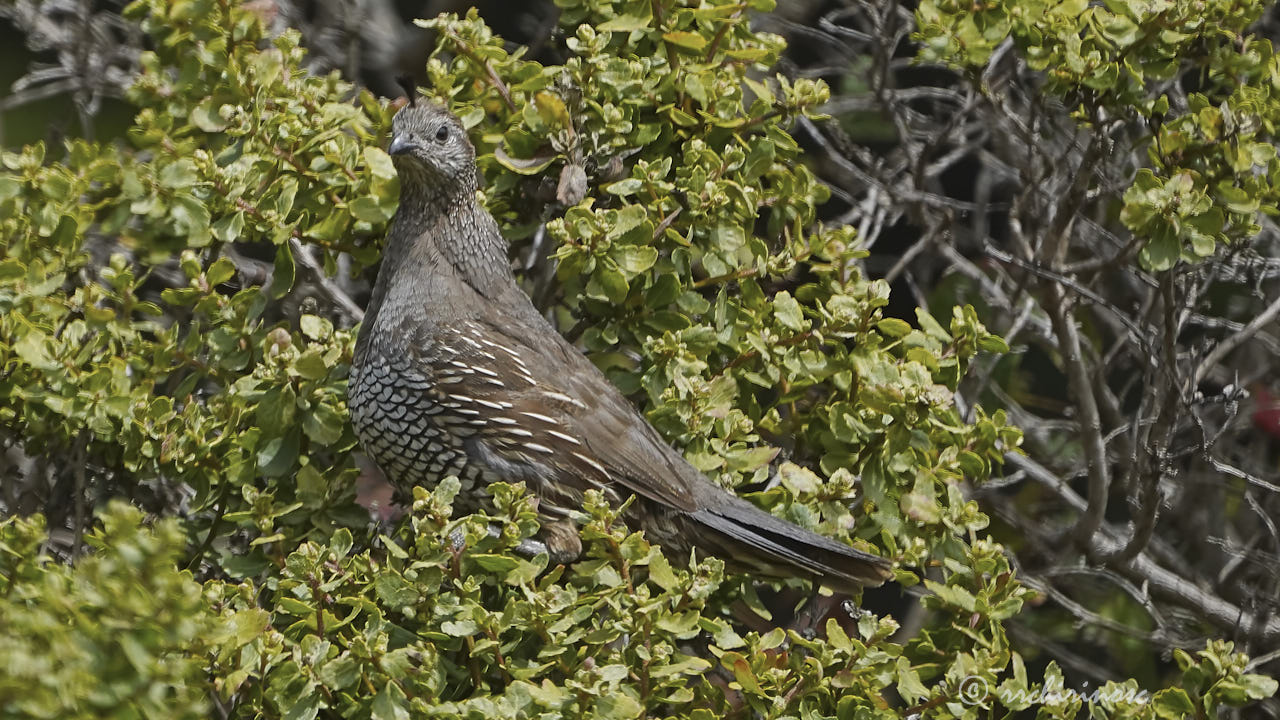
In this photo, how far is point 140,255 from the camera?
3.45 meters

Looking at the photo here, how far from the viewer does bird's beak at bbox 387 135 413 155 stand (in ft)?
10.2

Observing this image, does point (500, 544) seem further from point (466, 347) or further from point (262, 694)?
point (466, 347)

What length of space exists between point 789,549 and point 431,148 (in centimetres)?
120

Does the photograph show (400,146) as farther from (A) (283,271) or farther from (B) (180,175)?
(B) (180,175)

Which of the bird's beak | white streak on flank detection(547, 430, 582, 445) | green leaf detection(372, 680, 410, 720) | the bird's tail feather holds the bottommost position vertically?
green leaf detection(372, 680, 410, 720)

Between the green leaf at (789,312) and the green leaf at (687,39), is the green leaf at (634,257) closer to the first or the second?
the green leaf at (789,312)

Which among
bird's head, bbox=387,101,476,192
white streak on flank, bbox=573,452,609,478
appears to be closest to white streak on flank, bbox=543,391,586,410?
white streak on flank, bbox=573,452,609,478

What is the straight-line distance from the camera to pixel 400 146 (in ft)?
10.2

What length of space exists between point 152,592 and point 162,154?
5.49 ft

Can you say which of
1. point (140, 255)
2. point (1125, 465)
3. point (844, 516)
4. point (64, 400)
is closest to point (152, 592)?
point (64, 400)

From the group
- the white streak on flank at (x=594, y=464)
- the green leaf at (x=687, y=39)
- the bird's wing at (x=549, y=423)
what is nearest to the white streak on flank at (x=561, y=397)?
the bird's wing at (x=549, y=423)

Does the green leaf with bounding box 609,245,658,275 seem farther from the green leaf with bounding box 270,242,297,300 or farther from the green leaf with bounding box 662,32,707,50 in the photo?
the green leaf with bounding box 270,242,297,300

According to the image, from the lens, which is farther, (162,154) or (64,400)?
(162,154)

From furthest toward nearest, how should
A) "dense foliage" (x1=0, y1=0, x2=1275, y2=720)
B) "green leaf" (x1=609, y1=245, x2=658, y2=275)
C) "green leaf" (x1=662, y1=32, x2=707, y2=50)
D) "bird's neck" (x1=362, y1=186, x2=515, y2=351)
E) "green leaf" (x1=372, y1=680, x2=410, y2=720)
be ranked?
"bird's neck" (x1=362, y1=186, x2=515, y2=351) < "green leaf" (x1=662, y1=32, x2=707, y2=50) < "green leaf" (x1=609, y1=245, x2=658, y2=275) < "dense foliage" (x1=0, y1=0, x2=1275, y2=720) < "green leaf" (x1=372, y1=680, x2=410, y2=720)
